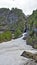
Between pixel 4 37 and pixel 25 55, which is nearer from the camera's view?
pixel 25 55

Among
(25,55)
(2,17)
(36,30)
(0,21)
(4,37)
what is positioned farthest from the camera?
(2,17)

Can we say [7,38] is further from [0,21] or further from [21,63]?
[0,21]

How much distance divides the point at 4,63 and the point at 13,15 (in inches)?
3465

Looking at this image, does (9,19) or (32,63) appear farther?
(9,19)

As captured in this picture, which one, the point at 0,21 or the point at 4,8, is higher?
the point at 4,8

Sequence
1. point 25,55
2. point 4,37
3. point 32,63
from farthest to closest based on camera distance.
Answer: point 4,37 → point 25,55 → point 32,63

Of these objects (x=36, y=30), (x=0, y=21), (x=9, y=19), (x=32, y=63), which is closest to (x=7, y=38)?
(x=36, y=30)

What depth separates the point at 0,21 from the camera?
305 feet

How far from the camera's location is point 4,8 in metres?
108

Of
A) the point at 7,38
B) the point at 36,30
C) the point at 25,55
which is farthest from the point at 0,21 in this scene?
the point at 25,55

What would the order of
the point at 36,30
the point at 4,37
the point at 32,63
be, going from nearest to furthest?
the point at 32,63, the point at 36,30, the point at 4,37

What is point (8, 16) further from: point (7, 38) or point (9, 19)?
point (7, 38)

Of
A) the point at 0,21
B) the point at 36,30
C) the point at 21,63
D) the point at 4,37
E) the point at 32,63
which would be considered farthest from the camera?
the point at 0,21

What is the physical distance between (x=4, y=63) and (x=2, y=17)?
287 feet
